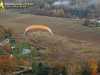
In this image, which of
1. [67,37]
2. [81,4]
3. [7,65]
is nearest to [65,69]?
[7,65]

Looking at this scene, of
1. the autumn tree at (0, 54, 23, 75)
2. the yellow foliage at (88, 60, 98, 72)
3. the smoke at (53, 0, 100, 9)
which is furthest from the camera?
the smoke at (53, 0, 100, 9)

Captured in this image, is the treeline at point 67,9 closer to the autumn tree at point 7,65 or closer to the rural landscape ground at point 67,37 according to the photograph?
the rural landscape ground at point 67,37

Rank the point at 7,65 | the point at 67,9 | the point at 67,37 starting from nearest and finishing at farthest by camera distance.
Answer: the point at 7,65, the point at 67,37, the point at 67,9

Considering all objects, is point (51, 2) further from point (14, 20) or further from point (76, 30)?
point (76, 30)

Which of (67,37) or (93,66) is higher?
(67,37)

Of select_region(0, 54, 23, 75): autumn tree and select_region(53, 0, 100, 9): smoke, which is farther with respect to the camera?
select_region(53, 0, 100, 9): smoke

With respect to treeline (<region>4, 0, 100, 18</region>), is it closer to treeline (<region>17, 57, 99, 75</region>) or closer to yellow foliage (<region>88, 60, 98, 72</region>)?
yellow foliage (<region>88, 60, 98, 72</region>)

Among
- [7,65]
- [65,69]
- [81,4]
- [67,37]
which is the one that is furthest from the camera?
[81,4]

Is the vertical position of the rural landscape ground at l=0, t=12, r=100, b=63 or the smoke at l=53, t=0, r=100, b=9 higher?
the smoke at l=53, t=0, r=100, b=9

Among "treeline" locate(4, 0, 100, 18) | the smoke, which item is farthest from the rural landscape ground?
the smoke

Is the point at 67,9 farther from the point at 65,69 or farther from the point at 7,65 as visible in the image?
the point at 65,69
